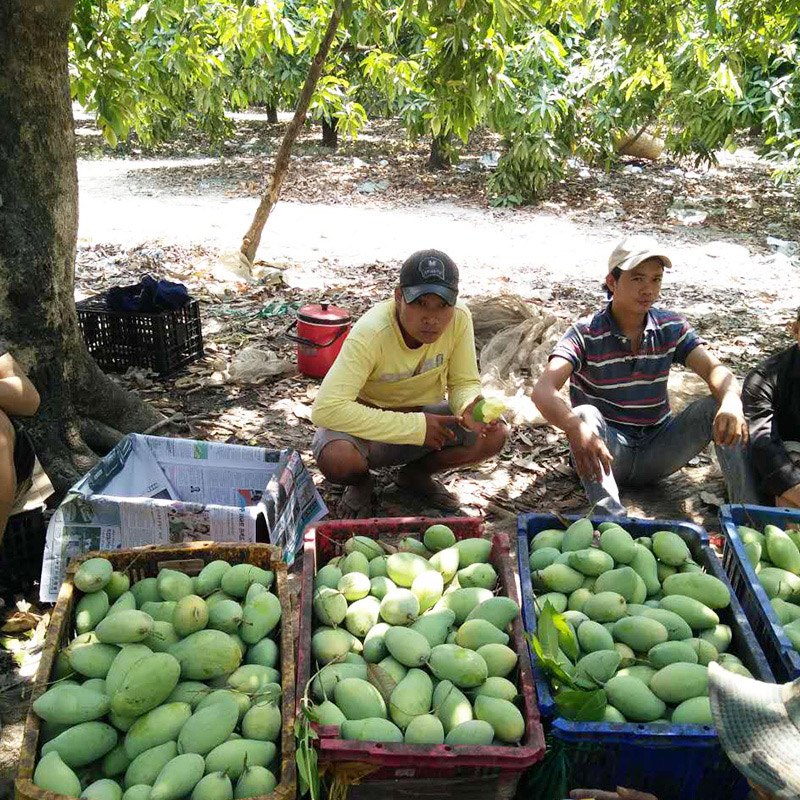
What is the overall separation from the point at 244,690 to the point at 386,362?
5.40 ft

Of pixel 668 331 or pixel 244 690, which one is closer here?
pixel 244 690

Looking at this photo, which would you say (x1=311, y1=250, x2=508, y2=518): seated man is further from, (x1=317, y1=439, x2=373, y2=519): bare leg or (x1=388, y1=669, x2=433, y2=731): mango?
(x1=388, y1=669, x2=433, y2=731): mango

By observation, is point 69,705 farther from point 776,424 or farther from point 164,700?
point 776,424

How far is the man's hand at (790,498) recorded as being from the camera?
9.86 ft

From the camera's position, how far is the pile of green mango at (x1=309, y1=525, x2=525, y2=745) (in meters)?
1.78

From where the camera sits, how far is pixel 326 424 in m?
3.12

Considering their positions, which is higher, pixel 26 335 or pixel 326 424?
pixel 26 335

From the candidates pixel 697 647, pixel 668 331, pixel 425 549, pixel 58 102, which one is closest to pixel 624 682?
pixel 697 647

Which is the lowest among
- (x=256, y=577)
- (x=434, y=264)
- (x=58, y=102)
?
(x=256, y=577)

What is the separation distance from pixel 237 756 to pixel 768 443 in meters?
2.45

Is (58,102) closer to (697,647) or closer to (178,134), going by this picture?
(697,647)

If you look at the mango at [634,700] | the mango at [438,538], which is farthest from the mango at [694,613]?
the mango at [438,538]

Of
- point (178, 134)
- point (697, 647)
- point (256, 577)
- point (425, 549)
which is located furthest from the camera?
point (178, 134)

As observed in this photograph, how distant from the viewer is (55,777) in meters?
1.60
